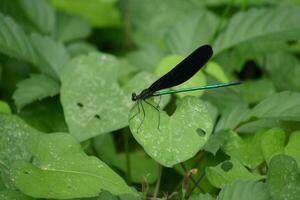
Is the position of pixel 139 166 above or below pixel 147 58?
below

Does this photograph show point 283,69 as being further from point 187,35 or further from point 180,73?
point 180,73

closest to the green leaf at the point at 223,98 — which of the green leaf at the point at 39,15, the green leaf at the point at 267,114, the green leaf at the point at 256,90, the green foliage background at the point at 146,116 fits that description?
the green foliage background at the point at 146,116

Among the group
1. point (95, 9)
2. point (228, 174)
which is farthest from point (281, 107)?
point (95, 9)

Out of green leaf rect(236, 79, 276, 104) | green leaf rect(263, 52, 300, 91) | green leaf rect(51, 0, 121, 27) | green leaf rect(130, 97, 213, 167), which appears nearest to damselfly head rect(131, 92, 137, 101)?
green leaf rect(130, 97, 213, 167)

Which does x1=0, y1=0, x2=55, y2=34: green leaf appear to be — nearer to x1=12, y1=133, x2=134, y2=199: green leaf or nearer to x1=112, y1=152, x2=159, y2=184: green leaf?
x1=112, y1=152, x2=159, y2=184: green leaf

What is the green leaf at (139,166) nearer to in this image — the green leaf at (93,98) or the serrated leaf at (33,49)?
the green leaf at (93,98)

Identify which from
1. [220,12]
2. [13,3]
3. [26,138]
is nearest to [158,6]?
[220,12]
